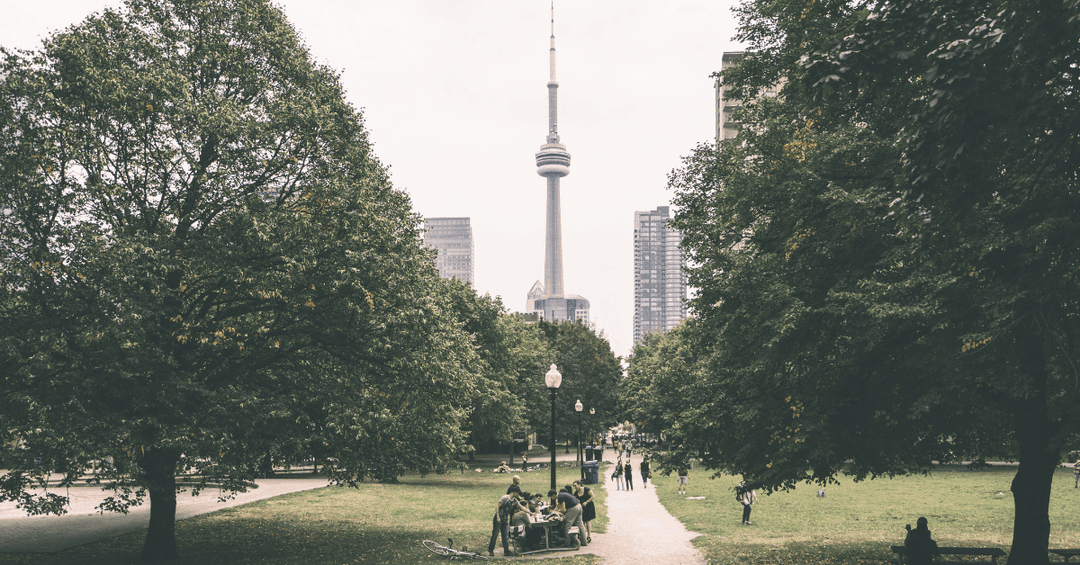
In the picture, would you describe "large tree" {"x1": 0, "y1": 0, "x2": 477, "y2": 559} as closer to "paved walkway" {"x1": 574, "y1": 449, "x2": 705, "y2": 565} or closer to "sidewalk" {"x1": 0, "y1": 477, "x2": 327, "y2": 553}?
"sidewalk" {"x1": 0, "y1": 477, "x2": 327, "y2": 553}

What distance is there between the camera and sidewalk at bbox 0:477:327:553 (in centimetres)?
1946

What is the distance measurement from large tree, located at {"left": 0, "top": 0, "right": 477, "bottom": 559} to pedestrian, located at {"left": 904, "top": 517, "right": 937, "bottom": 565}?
1018 cm

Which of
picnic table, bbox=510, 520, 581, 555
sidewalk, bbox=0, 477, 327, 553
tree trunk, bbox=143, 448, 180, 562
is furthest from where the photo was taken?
sidewalk, bbox=0, 477, 327, 553

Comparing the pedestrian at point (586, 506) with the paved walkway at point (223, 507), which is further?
the pedestrian at point (586, 506)

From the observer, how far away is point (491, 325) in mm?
48031

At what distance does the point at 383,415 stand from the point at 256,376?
3486mm

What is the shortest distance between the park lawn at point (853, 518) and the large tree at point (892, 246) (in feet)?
10.6

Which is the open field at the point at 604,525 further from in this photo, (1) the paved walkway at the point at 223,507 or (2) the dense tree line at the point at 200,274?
(2) the dense tree line at the point at 200,274

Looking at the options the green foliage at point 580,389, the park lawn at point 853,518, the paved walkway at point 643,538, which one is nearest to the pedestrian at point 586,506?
the paved walkway at point 643,538

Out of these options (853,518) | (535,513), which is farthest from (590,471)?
(535,513)

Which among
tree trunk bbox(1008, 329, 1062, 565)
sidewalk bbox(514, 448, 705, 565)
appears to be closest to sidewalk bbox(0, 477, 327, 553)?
sidewalk bbox(514, 448, 705, 565)

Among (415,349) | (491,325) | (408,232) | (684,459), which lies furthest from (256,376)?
(491,325)

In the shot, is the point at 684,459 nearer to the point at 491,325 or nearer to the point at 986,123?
the point at 986,123

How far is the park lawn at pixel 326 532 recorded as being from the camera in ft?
57.3
